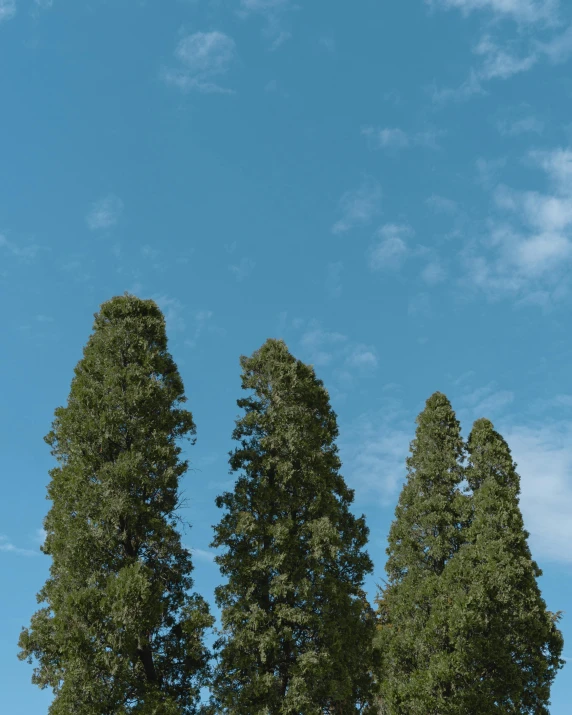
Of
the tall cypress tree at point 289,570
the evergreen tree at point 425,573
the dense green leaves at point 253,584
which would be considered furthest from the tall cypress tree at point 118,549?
the evergreen tree at point 425,573

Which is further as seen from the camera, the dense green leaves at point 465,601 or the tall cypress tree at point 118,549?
the dense green leaves at point 465,601

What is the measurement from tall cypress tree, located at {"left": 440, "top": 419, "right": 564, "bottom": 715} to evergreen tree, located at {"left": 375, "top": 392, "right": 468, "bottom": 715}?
2.10 feet

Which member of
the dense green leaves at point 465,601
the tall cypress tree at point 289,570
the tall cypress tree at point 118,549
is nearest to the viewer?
the tall cypress tree at point 118,549

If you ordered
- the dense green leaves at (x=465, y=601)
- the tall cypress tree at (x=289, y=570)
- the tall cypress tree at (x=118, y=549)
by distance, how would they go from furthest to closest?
1. the dense green leaves at (x=465, y=601)
2. the tall cypress tree at (x=289, y=570)
3. the tall cypress tree at (x=118, y=549)

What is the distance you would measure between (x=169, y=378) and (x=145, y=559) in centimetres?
486

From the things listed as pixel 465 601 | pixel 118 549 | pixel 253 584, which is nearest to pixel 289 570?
pixel 253 584

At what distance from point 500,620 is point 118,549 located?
515 inches

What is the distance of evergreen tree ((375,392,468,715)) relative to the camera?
2141cm

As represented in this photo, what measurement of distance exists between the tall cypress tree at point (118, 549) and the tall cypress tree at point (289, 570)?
142cm

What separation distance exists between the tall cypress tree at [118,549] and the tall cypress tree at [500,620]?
32.2 ft

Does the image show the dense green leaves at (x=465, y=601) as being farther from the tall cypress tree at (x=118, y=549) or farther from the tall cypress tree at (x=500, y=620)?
the tall cypress tree at (x=118, y=549)

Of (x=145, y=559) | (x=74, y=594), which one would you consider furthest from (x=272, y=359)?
(x=74, y=594)

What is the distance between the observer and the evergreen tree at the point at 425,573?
21406mm

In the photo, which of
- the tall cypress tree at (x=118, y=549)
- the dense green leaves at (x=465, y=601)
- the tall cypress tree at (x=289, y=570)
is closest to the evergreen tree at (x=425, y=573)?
the dense green leaves at (x=465, y=601)
